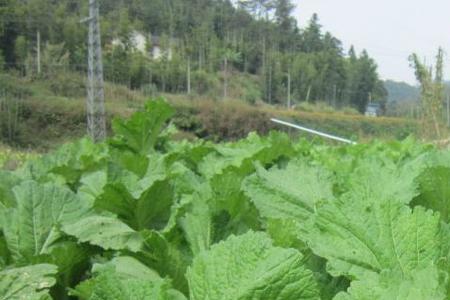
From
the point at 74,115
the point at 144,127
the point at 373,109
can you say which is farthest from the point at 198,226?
the point at 373,109

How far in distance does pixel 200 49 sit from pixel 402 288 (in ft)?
211

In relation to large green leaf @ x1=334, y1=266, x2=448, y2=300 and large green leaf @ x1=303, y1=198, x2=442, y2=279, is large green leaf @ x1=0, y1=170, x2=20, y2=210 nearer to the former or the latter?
large green leaf @ x1=303, y1=198, x2=442, y2=279

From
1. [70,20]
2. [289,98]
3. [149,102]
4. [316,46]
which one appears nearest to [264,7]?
[316,46]

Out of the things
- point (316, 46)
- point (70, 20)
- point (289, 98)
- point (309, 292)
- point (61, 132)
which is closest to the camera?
point (309, 292)

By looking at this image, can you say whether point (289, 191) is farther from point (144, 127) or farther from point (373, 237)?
point (144, 127)

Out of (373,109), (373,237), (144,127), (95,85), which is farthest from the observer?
(373,109)

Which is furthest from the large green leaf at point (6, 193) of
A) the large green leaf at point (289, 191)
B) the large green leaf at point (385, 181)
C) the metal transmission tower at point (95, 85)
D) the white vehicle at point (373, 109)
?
the white vehicle at point (373, 109)

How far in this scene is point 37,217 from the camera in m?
0.96

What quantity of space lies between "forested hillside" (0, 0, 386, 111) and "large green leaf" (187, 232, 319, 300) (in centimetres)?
4743

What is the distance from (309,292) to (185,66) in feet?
194

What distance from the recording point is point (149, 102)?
2.25 metres

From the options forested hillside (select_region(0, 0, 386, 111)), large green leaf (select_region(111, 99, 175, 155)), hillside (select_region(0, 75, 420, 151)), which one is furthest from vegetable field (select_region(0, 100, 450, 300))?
forested hillside (select_region(0, 0, 386, 111))

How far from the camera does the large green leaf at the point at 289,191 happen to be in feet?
3.20

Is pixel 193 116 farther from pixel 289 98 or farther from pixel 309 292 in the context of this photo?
pixel 309 292
